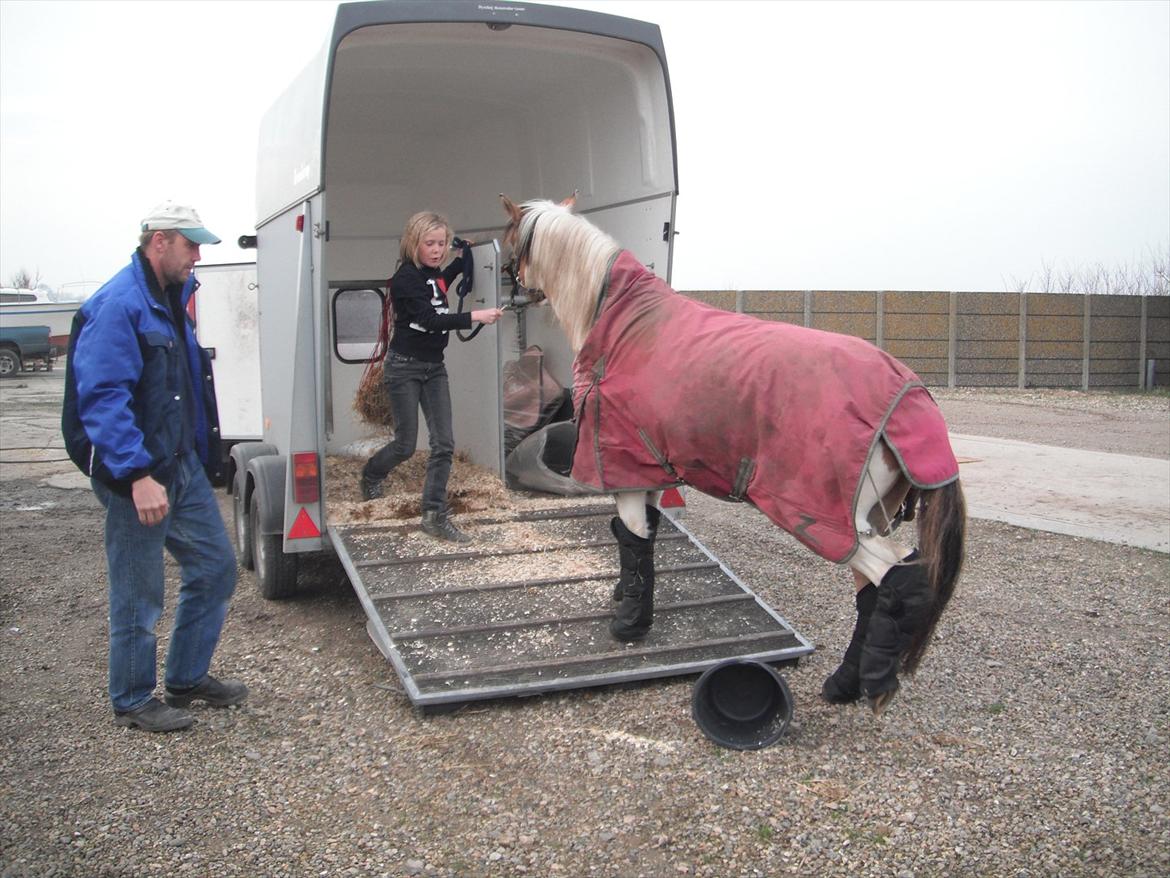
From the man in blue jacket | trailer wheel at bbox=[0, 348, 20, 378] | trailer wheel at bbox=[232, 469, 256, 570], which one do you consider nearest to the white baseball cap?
the man in blue jacket

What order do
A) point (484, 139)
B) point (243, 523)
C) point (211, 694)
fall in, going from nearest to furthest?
point (211, 694) < point (243, 523) < point (484, 139)

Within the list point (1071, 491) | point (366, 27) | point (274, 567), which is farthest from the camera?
point (1071, 491)

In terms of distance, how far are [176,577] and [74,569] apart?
0.73 meters

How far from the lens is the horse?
326cm

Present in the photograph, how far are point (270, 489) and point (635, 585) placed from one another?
88.9 inches

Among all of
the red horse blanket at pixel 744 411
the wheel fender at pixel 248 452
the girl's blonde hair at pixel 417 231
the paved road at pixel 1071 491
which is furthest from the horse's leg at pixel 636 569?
the paved road at pixel 1071 491

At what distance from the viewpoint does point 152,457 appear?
341cm

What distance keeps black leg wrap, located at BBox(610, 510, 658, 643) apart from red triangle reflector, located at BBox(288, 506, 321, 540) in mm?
1704

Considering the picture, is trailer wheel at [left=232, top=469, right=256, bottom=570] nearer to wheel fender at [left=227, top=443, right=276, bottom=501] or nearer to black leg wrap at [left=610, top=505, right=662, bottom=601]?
wheel fender at [left=227, top=443, right=276, bottom=501]

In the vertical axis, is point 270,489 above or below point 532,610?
above

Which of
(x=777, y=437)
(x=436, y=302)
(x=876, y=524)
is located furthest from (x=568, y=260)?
(x=876, y=524)

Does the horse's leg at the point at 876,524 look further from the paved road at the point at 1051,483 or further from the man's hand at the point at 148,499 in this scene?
the paved road at the point at 1051,483

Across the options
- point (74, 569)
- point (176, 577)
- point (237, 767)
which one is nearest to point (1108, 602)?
point (237, 767)

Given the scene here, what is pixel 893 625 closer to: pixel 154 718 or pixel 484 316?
pixel 484 316
